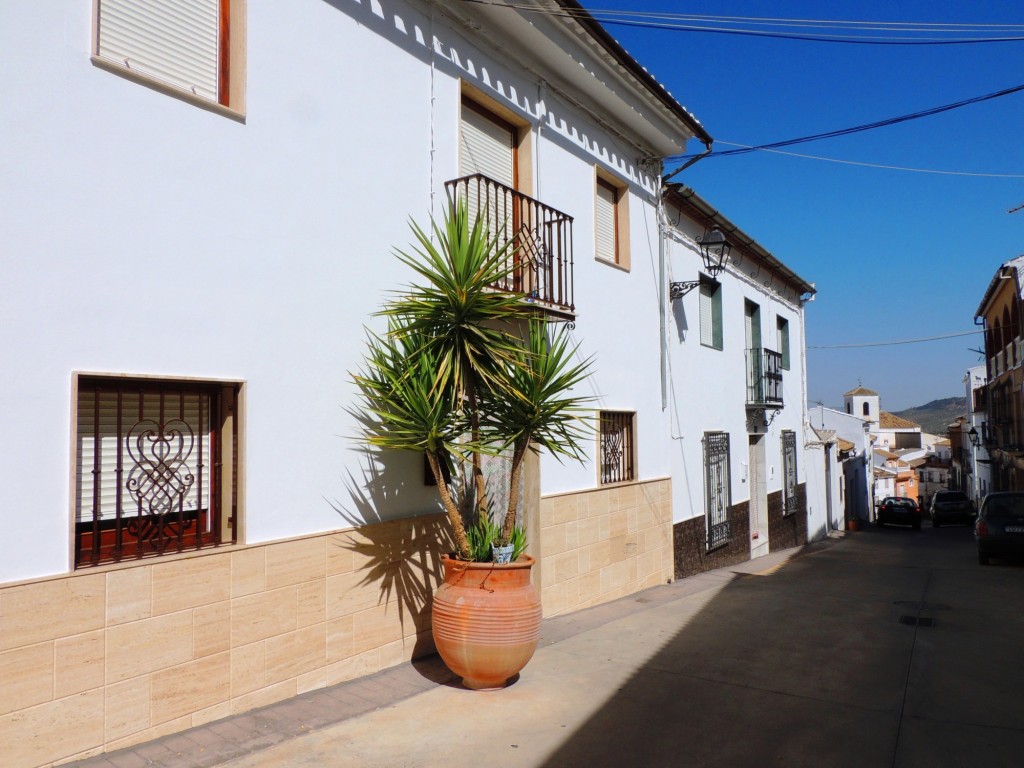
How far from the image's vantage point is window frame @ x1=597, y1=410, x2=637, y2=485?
9.08 metres

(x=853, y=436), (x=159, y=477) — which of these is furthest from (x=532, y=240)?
(x=853, y=436)

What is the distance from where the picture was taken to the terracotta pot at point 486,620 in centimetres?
514

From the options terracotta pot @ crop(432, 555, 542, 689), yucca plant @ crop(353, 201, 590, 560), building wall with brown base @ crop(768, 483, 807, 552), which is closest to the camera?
terracotta pot @ crop(432, 555, 542, 689)

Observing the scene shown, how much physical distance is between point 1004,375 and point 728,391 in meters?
20.6

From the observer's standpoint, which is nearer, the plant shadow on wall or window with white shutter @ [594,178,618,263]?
the plant shadow on wall

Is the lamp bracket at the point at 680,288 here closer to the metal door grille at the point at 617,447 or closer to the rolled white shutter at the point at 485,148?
the metal door grille at the point at 617,447

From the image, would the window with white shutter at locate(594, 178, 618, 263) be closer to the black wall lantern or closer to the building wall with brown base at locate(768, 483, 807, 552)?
the black wall lantern

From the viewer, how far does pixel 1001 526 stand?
13.8 metres

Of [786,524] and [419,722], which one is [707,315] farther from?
[419,722]

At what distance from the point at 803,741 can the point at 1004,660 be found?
9.98 feet

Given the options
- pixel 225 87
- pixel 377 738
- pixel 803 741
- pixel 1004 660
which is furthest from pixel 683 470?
pixel 225 87

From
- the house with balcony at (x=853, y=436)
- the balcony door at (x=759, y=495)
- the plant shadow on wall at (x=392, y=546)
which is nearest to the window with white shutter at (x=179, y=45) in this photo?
the plant shadow on wall at (x=392, y=546)

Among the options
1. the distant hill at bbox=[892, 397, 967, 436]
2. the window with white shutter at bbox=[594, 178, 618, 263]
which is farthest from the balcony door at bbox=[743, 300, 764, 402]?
the distant hill at bbox=[892, 397, 967, 436]

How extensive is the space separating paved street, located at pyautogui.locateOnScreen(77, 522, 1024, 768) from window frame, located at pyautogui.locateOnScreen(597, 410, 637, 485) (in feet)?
4.96
